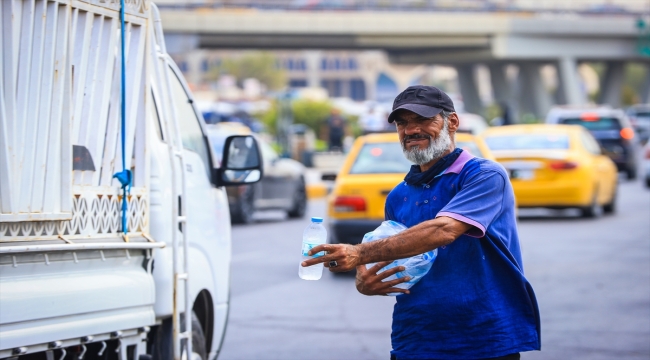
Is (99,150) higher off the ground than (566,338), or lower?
higher

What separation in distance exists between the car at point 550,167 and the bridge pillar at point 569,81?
173 ft

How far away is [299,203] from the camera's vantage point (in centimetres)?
2223

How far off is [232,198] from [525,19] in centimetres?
4994

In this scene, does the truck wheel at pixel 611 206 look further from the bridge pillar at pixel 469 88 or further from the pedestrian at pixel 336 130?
the bridge pillar at pixel 469 88

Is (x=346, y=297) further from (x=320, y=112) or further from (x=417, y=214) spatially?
(x=320, y=112)

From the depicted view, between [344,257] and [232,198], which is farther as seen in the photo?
[232,198]

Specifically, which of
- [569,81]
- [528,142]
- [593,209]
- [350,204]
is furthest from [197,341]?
[569,81]

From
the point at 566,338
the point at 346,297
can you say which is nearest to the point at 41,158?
the point at 566,338

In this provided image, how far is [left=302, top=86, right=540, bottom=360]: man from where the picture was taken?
4020mm

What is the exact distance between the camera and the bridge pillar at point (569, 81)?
233 feet

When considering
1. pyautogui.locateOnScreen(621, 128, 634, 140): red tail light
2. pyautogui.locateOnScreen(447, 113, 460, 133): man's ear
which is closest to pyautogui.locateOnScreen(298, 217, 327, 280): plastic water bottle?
pyautogui.locateOnScreen(447, 113, 460, 133): man's ear

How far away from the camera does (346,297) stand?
458 inches

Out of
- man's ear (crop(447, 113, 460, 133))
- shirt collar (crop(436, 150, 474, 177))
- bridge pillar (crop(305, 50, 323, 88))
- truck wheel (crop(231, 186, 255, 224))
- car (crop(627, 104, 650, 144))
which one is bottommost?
truck wheel (crop(231, 186, 255, 224))

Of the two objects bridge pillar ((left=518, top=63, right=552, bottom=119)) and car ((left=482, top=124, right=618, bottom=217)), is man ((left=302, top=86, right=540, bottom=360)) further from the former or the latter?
bridge pillar ((left=518, top=63, right=552, bottom=119))
